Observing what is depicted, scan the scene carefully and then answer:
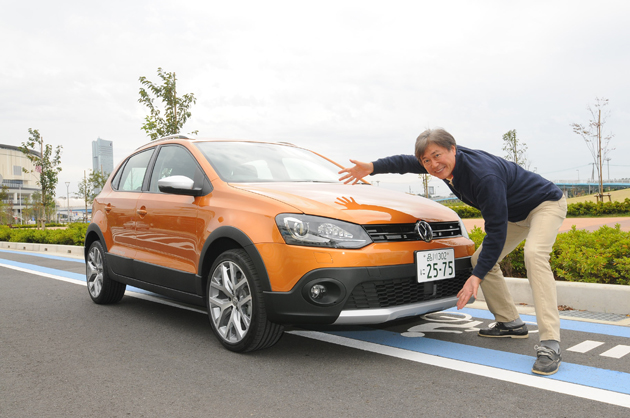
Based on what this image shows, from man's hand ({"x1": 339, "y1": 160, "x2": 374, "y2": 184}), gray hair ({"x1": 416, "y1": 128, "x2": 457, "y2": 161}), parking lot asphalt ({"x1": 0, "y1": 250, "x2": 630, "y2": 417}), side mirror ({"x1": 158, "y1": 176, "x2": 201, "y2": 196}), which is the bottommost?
parking lot asphalt ({"x1": 0, "y1": 250, "x2": 630, "y2": 417})

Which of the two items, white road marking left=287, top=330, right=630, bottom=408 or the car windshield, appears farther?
the car windshield

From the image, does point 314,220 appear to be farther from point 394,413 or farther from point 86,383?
point 86,383

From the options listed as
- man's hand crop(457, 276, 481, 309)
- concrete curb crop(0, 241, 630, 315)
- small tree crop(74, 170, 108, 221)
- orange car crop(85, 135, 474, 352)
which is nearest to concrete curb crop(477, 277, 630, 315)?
concrete curb crop(0, 241, 630, 315)

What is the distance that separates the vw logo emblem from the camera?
11.4ft

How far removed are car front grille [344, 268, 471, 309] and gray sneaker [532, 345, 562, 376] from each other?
72 cm

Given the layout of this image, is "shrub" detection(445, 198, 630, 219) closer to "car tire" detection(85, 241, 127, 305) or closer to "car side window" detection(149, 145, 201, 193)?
"car tire" detection(85, 241, 127, 305)

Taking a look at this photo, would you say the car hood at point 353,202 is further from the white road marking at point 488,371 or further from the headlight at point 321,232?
the white road marking at point 488,371

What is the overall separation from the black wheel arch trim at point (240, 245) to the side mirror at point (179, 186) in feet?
1.38

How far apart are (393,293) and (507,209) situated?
90 centimetres

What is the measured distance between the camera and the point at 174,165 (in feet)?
15.2

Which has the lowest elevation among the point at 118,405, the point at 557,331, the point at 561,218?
the point at 118,405

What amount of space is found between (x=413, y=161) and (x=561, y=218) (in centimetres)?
119

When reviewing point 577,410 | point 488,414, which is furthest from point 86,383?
point 577,410

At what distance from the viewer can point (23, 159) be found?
138 metres
